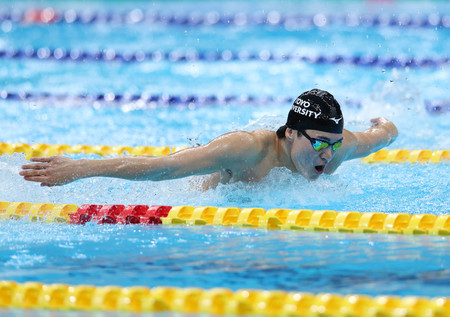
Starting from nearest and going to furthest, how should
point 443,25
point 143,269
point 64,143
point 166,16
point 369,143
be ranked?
point 143,269
point 369,143
point 64,143
point 443,25
point 166,16

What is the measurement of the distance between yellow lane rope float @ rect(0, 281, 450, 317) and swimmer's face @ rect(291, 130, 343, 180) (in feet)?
4.11

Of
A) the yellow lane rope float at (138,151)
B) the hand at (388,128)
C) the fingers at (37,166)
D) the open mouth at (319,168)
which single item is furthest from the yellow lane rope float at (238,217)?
the yellow lane rope float at (138,151)

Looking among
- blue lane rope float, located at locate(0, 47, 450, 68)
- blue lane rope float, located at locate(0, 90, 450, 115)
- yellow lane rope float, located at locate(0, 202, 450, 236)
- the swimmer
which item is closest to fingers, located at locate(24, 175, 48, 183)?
the swimmer

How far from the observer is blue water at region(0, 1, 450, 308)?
9.91 feet

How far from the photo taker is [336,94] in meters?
7.66

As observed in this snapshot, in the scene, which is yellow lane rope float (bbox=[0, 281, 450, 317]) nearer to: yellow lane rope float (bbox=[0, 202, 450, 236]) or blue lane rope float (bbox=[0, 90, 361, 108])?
yellow lane rope float (bbox=[0, 202, 450, 236])

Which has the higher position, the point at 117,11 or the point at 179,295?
the point at 117,11

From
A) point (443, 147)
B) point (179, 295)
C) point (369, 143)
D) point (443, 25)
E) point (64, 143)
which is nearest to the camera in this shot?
point (179, 295)

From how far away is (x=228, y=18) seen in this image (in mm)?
11477

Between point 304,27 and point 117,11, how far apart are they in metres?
3.24

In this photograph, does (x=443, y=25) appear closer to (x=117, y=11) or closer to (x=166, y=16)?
(x=166, y=16)

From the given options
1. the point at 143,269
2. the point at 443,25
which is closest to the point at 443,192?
the point at 143,269

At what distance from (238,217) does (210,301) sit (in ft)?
4.44

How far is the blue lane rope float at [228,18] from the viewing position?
10.8m
